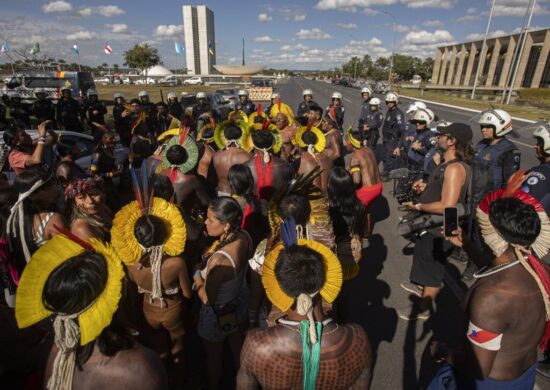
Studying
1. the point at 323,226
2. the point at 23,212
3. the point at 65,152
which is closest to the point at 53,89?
the point at 65,152

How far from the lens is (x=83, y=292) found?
1425 millimetres

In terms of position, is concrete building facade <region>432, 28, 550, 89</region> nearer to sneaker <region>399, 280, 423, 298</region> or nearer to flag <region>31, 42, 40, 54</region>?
sneaker <region>399, 280, 423, 298</region>

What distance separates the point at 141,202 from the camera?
8.15 ft

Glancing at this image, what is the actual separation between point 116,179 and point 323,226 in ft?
16.9

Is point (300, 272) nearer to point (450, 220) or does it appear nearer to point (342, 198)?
point (450, 220)

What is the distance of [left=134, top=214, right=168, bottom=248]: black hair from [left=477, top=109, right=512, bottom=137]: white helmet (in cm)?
452

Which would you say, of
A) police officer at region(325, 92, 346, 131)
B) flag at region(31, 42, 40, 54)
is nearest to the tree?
flag at region(31, 42, 40, 54)

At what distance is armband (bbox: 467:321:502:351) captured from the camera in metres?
1.73

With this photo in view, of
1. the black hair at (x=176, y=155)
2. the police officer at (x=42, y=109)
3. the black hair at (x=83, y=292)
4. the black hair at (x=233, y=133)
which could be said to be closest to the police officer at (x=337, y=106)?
the black hair at (x=233, y=133)

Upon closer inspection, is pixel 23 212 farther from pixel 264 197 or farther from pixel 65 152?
pixel 65 152

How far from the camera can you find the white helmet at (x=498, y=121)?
4.36 meters

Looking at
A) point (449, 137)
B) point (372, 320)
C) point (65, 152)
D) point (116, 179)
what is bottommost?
point (372, 320)

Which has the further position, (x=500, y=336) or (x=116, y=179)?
(x=116, y=179)

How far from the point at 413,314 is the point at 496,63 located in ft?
221
